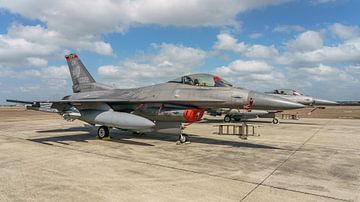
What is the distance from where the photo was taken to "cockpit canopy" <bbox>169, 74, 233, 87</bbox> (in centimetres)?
990

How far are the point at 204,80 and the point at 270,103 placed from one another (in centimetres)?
257

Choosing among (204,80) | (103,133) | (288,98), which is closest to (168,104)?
(204,80)

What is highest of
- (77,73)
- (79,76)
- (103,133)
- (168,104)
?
(77,73)

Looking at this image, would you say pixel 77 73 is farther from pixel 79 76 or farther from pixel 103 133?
pixel 103 133

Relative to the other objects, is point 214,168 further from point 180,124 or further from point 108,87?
point 108,87

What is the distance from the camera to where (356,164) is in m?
6.86

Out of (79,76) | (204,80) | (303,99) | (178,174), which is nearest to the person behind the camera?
(178,174)

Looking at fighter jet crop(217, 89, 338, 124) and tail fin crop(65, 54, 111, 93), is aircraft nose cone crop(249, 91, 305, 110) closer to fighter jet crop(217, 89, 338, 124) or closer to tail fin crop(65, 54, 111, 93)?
tail fin crop(65, 54, 111, 93)

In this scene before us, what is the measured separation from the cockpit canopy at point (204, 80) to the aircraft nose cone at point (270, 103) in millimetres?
1199

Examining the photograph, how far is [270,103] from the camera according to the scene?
880 centimetres

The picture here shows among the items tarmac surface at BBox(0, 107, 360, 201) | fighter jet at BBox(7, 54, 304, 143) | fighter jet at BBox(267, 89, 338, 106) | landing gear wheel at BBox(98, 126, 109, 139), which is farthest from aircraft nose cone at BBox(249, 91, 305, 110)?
fighter jet at BBox(267, 89, 338, 106)

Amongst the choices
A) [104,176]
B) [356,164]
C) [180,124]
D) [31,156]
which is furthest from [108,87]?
[356,164]

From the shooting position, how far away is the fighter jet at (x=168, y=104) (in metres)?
9.17

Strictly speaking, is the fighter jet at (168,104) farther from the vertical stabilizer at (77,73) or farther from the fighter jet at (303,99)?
the fighter jet at (303,99)
